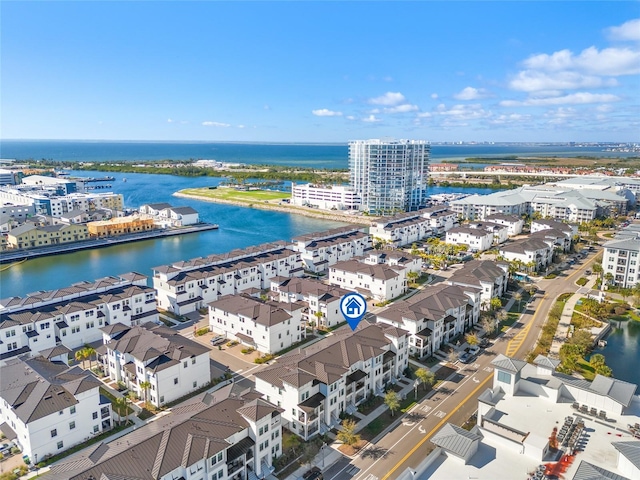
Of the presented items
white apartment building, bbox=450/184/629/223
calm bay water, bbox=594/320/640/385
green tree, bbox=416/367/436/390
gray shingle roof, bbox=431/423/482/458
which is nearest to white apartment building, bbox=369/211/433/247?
white apartment building, bbox=450/184/629/223

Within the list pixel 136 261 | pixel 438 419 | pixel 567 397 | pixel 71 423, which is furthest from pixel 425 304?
pixel 136 261

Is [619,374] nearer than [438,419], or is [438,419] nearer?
[438,419]

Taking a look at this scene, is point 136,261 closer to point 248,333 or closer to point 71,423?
point 248,333

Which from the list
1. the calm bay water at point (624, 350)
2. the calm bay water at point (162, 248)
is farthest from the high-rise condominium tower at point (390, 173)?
the calm bay water at point (624, 350)

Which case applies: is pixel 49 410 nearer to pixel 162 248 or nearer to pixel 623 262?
pixel 162 248

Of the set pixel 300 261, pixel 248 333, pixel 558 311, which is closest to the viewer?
pixel 248 333

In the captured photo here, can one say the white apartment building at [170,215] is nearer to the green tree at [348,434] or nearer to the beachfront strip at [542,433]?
the green tree at [348,434]

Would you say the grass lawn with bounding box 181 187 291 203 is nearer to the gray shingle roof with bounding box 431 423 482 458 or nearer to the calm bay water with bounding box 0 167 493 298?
the calm bay water with bounding box 0 167 493 298
